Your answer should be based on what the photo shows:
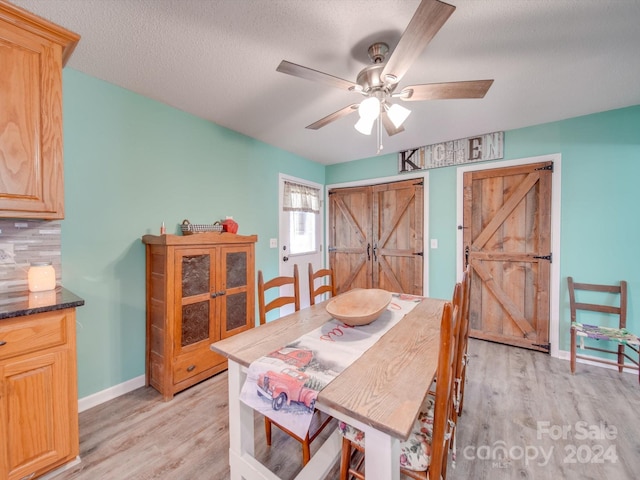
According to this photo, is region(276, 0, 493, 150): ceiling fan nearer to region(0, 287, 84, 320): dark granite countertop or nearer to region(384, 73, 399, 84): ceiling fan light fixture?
region(384, 73, 399, 84): ceiling fan light fixture

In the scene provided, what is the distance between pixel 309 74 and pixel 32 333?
1.87 m

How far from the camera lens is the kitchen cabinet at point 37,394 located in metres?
1.18

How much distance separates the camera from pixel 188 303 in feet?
6.88

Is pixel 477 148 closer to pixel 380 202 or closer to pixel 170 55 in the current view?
pixel 380 202

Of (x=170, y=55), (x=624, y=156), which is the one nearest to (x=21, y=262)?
(x=170, y=55)

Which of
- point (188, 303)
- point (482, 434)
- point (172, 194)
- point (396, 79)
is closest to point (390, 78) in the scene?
point (396, 79)

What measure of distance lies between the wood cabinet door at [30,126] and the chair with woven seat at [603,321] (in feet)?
13.3

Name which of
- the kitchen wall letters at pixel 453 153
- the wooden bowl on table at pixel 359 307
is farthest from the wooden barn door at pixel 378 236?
the wooden bowl on table at pixel 359 307

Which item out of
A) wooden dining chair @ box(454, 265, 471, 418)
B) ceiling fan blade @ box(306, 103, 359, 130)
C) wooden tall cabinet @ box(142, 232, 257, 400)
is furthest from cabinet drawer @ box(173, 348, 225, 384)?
ceiling fan blade @ box(306, 103, 359, 130)

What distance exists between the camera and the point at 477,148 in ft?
10.00

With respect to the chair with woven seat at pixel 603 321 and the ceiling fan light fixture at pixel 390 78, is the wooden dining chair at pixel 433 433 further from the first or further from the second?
the chair with woven seat at pixel 603 321

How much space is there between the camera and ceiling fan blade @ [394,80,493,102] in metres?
1.38

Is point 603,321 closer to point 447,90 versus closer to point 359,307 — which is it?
point 359,307

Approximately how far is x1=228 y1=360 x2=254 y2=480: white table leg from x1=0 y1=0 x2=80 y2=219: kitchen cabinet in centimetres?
135
